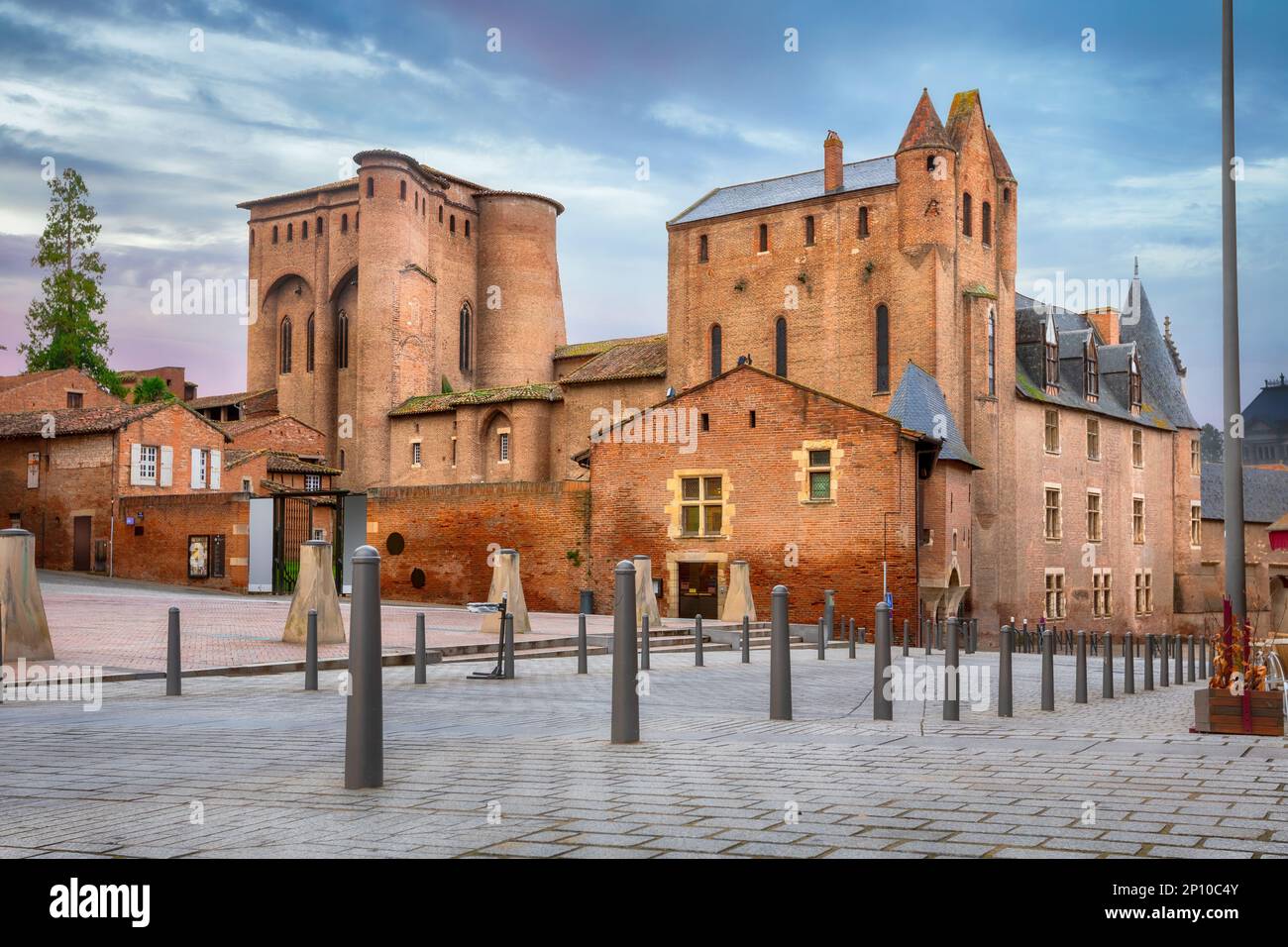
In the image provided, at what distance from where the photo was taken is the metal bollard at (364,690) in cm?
567

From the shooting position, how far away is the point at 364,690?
18.7 feet

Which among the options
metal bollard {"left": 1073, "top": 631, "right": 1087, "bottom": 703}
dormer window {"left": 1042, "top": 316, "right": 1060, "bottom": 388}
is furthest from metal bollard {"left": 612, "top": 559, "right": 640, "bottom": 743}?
dormer window {"left": 1042, "top": 316, "right": 1060, "bottom": 388}

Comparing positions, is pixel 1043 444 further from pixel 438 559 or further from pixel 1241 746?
pixel 1241 746

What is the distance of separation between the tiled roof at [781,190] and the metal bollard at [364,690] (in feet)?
130

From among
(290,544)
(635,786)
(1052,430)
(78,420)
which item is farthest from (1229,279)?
(78,420)

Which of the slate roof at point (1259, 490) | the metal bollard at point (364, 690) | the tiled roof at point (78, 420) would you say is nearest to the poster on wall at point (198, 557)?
the tiled roof at point (78, 420)

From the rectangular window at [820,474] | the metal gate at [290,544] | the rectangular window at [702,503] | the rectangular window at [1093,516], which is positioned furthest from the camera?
the rectangular window at [1093,516]

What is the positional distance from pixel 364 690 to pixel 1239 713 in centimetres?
680

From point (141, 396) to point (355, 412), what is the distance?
18.7m

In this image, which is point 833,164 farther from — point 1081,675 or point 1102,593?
point 1081,675

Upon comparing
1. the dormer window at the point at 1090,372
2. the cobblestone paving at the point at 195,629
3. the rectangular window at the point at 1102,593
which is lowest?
the rectangular window at the point at 1102,593

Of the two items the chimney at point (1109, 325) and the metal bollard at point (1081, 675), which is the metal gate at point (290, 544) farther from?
the chimney at point (1109, 325)

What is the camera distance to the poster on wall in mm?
41531
